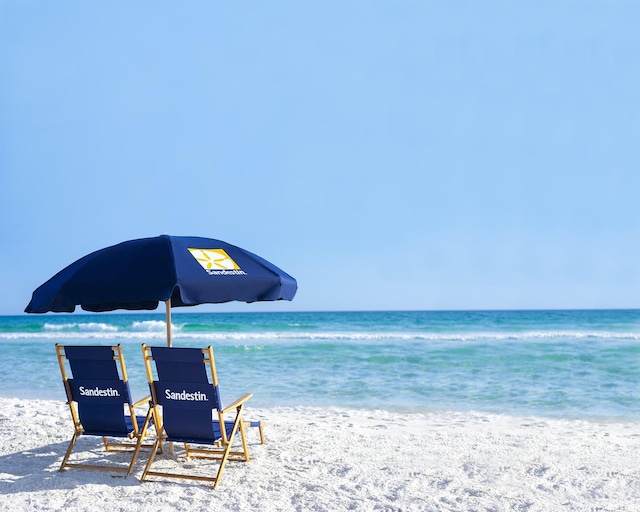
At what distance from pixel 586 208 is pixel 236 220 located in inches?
719

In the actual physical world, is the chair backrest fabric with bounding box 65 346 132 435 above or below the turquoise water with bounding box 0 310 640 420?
above

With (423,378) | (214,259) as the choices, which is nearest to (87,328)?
(423,378)

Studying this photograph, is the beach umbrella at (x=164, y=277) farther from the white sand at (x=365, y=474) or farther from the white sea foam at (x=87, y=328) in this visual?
the white sea foam at (x=87, y=328)

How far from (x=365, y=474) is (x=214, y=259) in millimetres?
1875

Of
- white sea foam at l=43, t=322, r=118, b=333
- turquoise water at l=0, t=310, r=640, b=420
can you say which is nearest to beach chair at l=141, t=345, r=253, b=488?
turquoise water at l=0, t=310, r=640, b=420

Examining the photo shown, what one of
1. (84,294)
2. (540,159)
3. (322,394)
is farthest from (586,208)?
(84,294)

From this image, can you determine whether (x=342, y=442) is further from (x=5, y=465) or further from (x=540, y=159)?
(x=540, y=159)

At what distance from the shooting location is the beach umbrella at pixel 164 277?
411 cm

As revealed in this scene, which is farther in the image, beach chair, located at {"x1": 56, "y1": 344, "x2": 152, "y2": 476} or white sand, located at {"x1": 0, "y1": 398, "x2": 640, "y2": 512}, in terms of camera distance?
beach chair, located at {"x1": 56, "y1": 344, "x2": 152, "y2": 476}

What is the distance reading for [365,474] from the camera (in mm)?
4680

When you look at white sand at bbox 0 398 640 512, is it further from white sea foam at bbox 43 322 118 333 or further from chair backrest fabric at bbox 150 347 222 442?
white sea foam at bbox 43 322 118 333

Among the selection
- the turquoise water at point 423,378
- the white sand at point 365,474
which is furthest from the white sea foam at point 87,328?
the white sand at point 365,474

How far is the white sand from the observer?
4.05m

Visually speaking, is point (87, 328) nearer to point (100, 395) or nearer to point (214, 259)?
point (100, 395)
